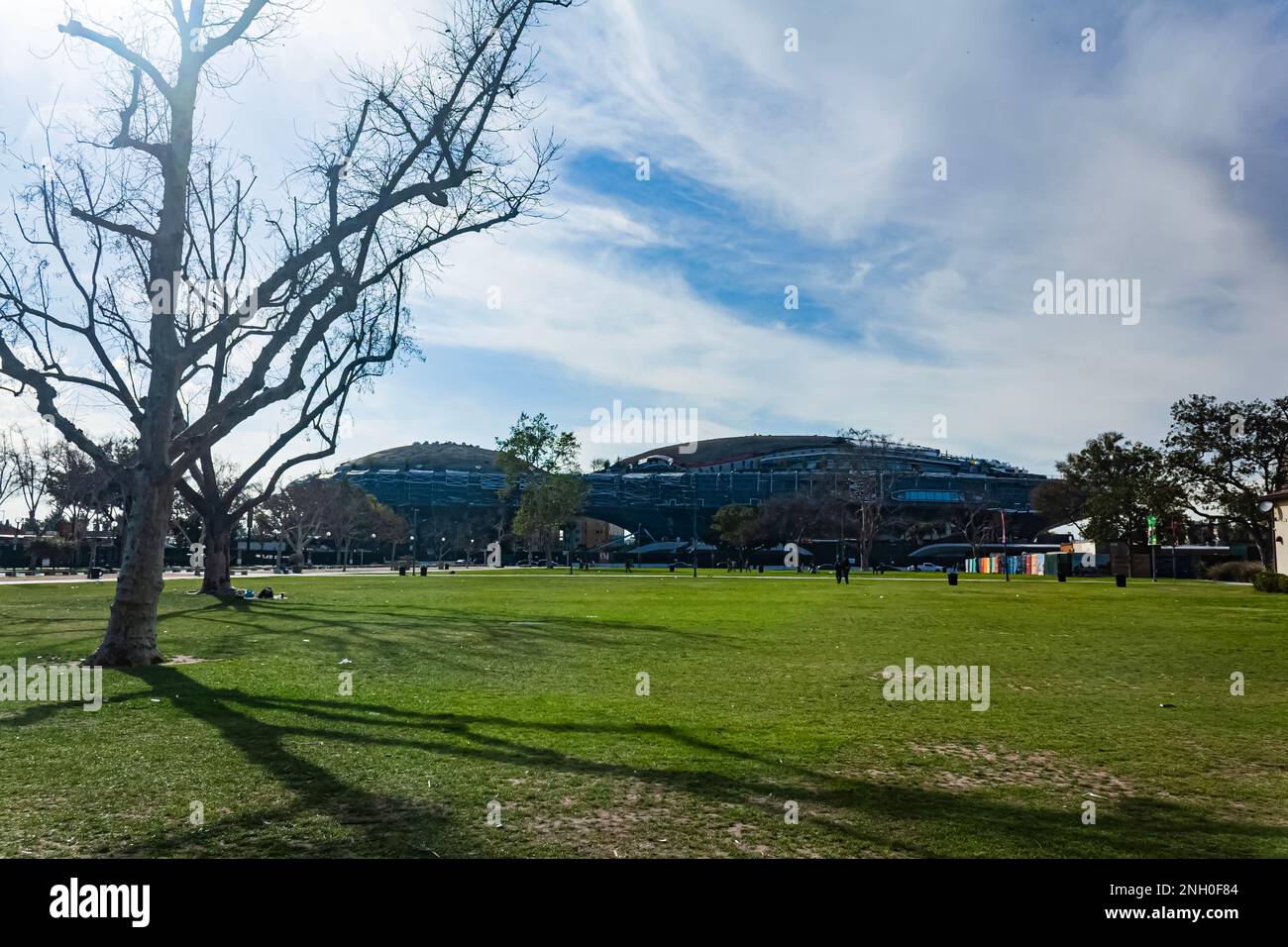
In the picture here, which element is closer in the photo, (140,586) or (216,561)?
(140,586)

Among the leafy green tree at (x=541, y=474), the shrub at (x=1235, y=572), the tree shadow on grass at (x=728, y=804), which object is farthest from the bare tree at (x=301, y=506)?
the tree shadow on grass at (x=728, y=804)

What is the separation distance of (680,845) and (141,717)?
23.5 ft

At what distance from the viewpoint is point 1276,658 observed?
15742mm

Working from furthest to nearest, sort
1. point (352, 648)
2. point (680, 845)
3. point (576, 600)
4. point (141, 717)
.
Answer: point (576, 600), point (352, 648), point (141, 717), point (680, 845)

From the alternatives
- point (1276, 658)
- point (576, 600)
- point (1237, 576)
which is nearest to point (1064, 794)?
point (1276, 658)

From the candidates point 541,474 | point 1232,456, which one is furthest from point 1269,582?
point 541,474

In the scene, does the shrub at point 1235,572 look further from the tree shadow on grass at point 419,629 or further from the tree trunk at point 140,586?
the tree trunk at point 140,586

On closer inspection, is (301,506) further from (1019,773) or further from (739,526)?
(1019,773)

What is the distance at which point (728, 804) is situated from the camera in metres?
6.36

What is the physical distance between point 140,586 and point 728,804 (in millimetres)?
12137

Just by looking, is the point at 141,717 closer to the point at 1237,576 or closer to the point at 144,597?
the point at 144,597

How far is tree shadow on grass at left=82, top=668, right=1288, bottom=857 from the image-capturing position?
5.47 meters

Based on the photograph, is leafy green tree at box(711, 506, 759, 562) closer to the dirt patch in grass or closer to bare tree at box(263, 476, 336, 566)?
bare tree at box(263, 476, 336, 566)

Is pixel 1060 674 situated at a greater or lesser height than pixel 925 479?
lesser
